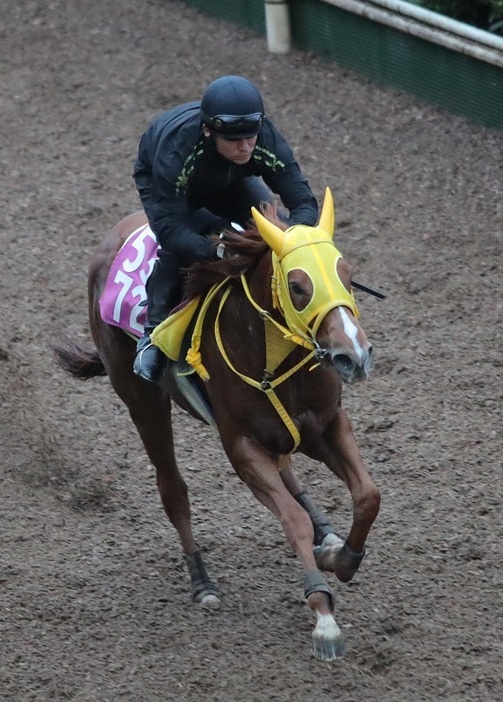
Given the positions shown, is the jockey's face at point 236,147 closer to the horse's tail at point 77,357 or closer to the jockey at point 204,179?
the jockey at point 204,179

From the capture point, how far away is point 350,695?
4836 millimetres

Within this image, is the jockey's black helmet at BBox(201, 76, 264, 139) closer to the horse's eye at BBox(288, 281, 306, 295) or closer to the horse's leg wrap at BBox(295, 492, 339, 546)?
the horse's eye at BBox(288, 281, 306, 295)

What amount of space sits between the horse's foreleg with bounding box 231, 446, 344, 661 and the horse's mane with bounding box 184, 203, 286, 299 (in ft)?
2.37

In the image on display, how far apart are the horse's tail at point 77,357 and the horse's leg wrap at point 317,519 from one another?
1.31m

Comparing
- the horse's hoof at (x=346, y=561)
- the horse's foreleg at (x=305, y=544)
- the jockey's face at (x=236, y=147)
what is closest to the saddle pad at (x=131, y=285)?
the jockey's face at (x=236, y=147)

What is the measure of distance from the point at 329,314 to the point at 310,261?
22 centimetres

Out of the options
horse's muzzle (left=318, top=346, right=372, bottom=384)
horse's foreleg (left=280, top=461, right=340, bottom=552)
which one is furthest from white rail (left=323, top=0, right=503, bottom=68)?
horse's muzzle (left=318, top=346, right=372, bottom=384)

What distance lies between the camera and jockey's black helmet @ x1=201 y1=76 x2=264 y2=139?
4570mm

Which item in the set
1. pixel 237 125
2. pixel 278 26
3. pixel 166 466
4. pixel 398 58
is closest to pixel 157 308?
pixel 166 466

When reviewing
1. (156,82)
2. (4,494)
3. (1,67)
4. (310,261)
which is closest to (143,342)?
(310,261)

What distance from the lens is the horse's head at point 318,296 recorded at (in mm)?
4105

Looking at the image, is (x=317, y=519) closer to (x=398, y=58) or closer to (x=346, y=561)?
(x=346, y=561)

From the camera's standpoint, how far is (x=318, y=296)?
4.21m

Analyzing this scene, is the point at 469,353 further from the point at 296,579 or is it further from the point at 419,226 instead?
the point at 296,579
